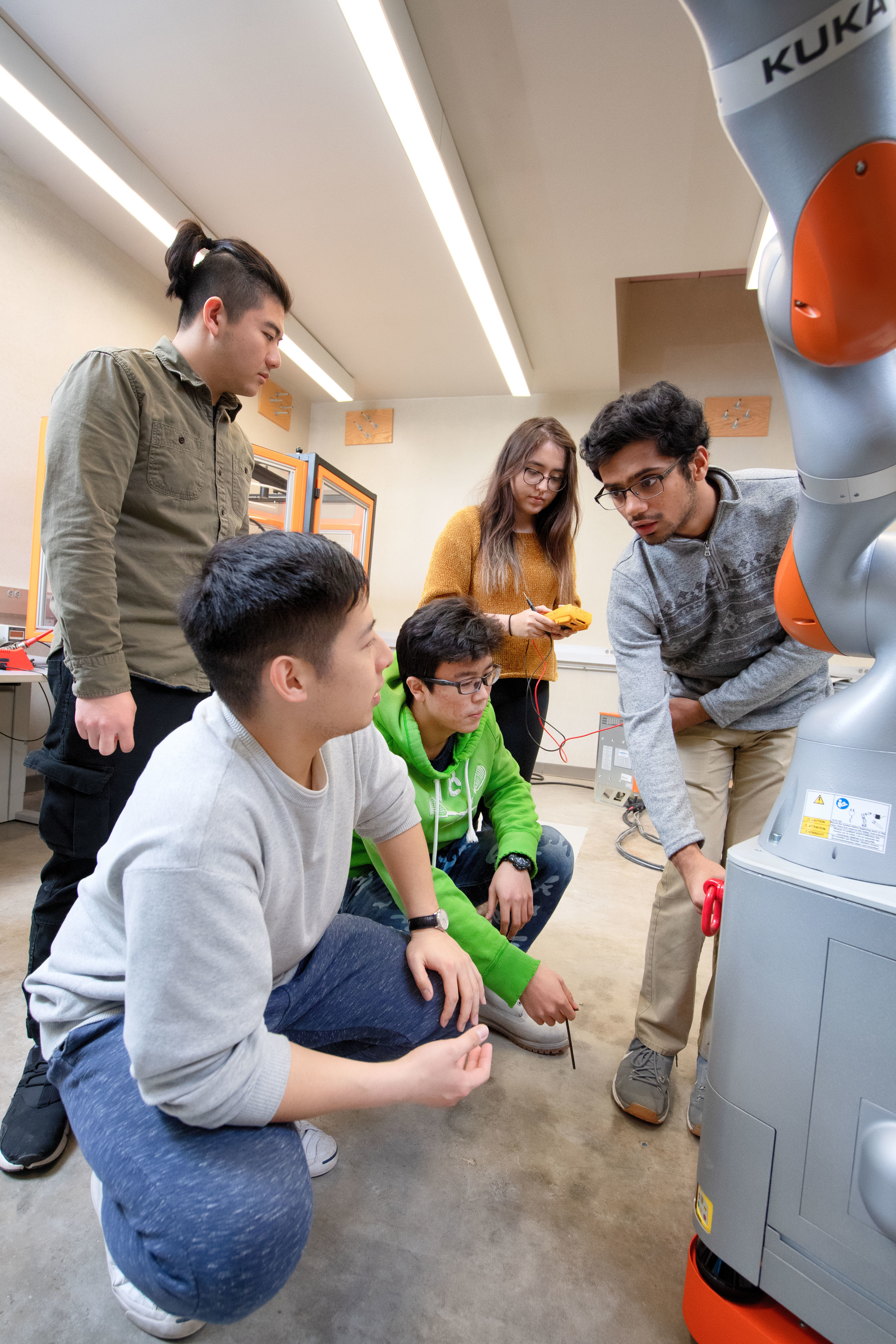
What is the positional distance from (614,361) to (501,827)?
369 cm

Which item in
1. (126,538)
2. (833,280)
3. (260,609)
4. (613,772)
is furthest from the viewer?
(613,772)

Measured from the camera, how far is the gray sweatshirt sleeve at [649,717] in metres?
1.12

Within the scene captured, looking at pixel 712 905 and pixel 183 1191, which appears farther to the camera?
pixel 712 905

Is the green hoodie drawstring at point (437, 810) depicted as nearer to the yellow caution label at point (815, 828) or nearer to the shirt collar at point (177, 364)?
the yellow caution label at point (815, 828)

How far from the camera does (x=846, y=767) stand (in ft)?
2.15

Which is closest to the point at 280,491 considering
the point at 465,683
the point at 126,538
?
the point at 126,538

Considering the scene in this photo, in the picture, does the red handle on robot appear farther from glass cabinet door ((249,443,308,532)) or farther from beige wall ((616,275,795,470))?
beige wall ((616,275,795,470))

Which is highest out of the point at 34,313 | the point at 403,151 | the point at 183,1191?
the point at 403,151

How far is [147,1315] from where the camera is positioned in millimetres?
723

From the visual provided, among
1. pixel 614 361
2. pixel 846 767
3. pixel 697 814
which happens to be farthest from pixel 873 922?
pixel 614 361

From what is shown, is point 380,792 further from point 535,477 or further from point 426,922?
point 535,477

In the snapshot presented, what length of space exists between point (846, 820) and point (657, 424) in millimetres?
756

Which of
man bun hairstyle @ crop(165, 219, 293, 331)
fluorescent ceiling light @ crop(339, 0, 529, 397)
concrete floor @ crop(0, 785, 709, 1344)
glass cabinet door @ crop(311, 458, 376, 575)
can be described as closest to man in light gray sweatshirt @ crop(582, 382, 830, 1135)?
concrete floor @ crop(0, 785, 709, 1344)

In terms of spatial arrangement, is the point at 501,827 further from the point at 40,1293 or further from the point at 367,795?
the point at 40,1293
